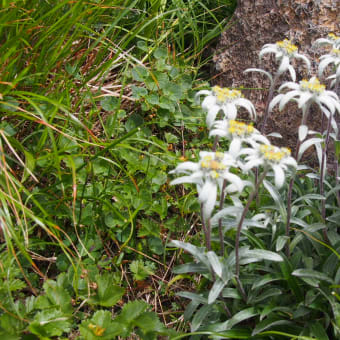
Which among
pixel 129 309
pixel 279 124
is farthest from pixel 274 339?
pixel 279 124

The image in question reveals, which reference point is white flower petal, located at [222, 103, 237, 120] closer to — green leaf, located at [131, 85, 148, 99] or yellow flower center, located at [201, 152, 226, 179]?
yellow flower center, located at [201, 152, 226, 179]

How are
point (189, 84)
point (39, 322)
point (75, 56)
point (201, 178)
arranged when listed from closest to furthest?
point (201, 178)
point (39, 322)
point (75, 56)
point (189, 84)

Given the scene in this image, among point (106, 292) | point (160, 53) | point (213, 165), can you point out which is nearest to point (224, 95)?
point (213, 165)

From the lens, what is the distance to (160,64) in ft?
9.66

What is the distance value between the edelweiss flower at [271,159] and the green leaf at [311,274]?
1.77 ft

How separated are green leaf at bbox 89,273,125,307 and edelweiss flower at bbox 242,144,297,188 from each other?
2.95 ft

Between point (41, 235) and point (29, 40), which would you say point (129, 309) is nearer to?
point (41, 235)

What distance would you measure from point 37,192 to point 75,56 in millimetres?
1171

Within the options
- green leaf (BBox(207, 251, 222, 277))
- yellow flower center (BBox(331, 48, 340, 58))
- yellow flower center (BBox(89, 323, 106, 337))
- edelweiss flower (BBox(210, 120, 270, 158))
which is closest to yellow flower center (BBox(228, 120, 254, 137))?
edelweiss flower (BBox(210, 120, 270, 158))

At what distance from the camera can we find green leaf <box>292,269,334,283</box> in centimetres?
179

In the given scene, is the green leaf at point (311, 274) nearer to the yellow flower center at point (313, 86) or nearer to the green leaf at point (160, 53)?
the yellow flower center at point (313, 86)

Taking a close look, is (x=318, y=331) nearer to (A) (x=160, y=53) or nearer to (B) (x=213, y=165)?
(B) (x=213, y=165)

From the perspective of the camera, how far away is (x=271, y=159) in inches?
59.3

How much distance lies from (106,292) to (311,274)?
3.15ft
